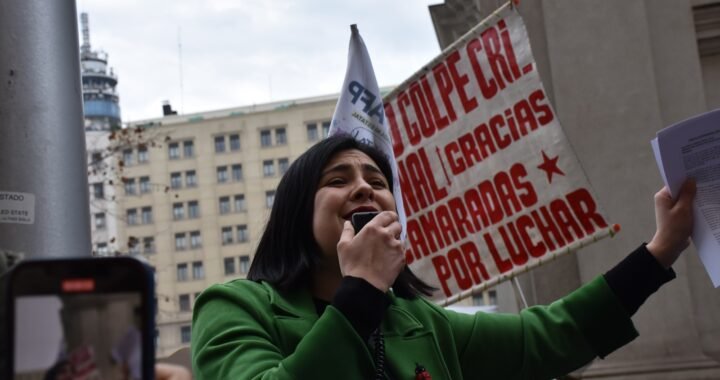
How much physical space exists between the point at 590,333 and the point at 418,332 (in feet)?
1.71

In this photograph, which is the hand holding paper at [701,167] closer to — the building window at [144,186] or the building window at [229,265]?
the building window at [229,265]

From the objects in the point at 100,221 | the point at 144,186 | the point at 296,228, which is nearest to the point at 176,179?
the point at 144,186

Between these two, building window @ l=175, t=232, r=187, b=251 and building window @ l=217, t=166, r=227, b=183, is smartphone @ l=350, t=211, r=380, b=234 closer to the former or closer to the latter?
building window @ l=217, t=166, r=227, b=183

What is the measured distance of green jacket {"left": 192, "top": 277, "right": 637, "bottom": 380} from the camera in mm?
1996

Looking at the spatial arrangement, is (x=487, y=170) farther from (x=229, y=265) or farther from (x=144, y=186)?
(x=144, y=186)

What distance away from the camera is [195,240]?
306 feet

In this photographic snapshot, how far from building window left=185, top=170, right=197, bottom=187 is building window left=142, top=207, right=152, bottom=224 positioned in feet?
13.7

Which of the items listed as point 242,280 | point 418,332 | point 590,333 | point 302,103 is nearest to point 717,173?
point 590,333

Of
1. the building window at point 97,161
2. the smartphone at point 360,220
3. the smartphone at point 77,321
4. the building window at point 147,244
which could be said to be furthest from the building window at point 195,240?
the smartphone at point 77,321

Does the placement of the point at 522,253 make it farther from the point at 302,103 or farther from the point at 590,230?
the point at 302,103

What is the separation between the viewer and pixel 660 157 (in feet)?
8.79

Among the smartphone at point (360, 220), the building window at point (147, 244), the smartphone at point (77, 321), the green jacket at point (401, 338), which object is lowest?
the green jacket at point (401, 338)

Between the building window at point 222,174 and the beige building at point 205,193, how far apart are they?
88 mm

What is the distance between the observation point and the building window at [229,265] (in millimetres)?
91750
